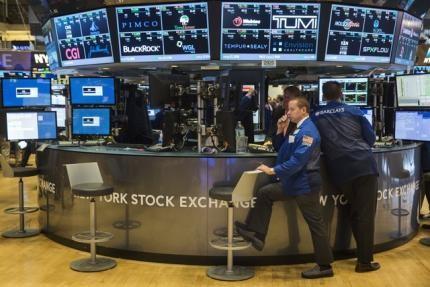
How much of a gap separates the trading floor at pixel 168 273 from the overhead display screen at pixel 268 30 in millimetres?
2369

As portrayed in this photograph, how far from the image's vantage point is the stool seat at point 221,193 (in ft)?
14.5

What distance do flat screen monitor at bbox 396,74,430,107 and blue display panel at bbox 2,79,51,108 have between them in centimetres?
399

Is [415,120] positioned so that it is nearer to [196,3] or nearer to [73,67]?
[196,3]

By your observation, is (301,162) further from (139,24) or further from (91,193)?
(139,24)

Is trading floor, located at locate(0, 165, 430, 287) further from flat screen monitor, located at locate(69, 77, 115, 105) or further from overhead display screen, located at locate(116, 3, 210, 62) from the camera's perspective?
overhead display screen, located at locate(116, 3, 210, 62)

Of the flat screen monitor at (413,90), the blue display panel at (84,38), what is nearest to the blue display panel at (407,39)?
the flat screen monitor at (413,90)

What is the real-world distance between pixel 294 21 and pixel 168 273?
3.03m

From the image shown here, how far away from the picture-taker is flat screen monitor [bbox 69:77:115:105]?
6039mm

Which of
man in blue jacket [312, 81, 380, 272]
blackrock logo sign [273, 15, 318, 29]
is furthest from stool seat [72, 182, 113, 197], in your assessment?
blackrock logo sign [273, 15, 318, 29]

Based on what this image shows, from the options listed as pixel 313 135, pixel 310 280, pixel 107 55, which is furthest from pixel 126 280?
pixel 107 55

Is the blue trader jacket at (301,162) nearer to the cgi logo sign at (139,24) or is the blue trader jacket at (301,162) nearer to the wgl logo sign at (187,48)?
the wgl logo sign at (187,48)

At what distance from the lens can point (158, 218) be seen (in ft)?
16.5

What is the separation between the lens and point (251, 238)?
15.1 feet

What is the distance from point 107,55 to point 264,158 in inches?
98.3
